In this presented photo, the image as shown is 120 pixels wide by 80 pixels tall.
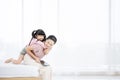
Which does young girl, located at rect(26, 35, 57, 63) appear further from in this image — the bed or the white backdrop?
the white backdrop

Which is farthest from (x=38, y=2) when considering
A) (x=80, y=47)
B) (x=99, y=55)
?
(x=99, y=55)

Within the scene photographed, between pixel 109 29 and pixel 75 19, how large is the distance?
0.31 metres

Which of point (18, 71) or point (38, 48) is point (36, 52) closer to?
point (38, 48)

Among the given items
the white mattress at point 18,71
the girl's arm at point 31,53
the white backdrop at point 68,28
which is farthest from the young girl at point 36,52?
the white backdrop at point 68,28

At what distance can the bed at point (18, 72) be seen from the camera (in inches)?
64.6

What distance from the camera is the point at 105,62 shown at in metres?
2.55

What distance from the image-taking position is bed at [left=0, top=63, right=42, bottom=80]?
5.39 ft

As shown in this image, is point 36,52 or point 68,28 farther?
point 68,28

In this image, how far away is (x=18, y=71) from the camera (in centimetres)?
166

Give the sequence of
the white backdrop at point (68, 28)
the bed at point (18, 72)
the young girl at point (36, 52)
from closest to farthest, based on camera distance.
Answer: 1. the bed at point (18, 72)
2. the young girl at point (36, 52)
3. the white backdrop at point (68, 28)

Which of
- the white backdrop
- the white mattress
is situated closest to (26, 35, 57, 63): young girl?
the white mattress

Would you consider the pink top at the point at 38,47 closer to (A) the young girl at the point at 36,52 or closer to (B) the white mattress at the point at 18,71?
(A) the young girl at the point at 36,52

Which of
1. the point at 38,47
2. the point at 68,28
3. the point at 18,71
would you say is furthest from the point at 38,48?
the point at 68,28

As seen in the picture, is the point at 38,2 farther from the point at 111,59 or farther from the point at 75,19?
the point at 111,59
